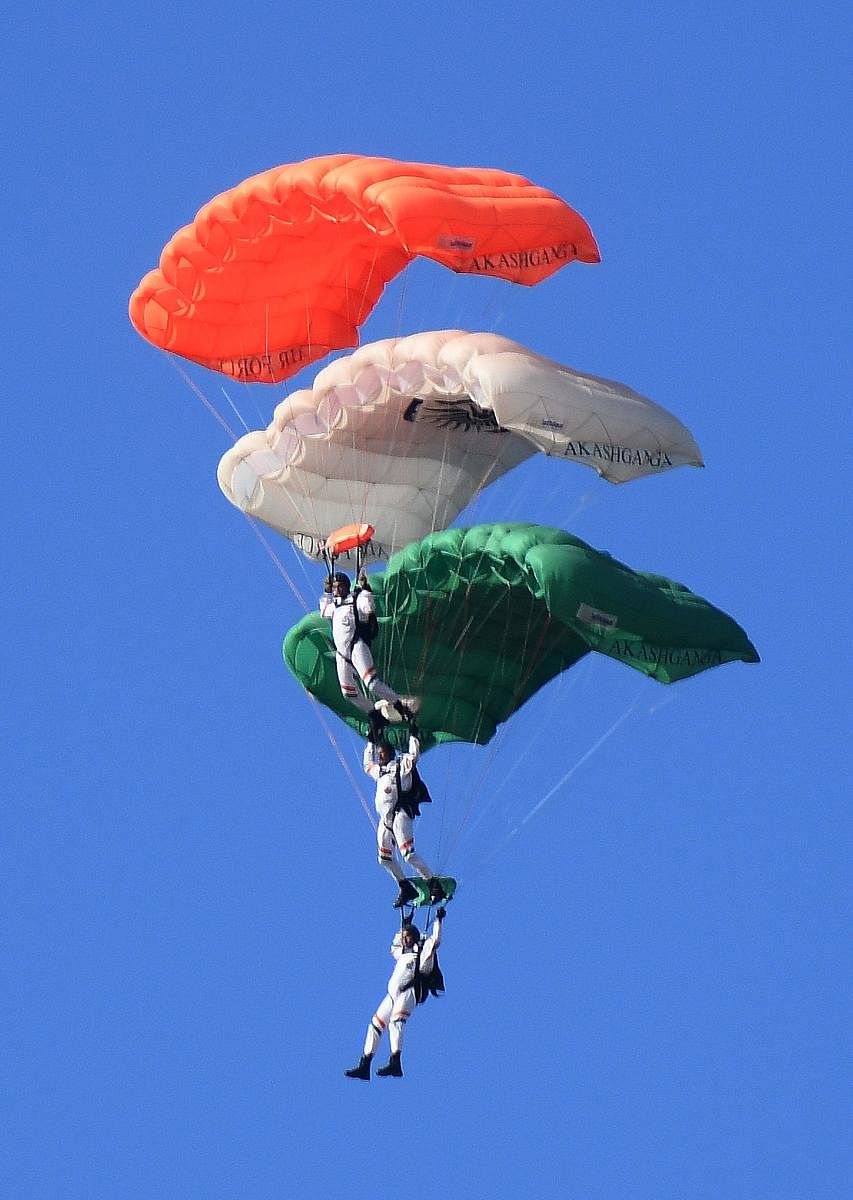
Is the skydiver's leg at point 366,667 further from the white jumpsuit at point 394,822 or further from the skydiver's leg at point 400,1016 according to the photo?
the skydiver's leg at point 400,1016

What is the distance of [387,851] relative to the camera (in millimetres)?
32406

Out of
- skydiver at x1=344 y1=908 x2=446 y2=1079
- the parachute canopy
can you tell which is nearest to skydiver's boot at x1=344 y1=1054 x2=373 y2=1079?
skydiver at x1=344 y1=908 x2=446 y2=1079

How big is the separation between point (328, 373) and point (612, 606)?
A: 4.06 meters

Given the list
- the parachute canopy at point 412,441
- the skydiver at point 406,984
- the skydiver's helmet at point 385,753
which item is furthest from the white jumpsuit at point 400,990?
the parachute canopy at point 412,441

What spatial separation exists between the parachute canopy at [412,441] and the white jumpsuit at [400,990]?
4059 millimetres

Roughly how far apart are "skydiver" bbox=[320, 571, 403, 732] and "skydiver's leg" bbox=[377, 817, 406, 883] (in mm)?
1129

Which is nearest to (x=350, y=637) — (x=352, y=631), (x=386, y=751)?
(x=352, y=631)

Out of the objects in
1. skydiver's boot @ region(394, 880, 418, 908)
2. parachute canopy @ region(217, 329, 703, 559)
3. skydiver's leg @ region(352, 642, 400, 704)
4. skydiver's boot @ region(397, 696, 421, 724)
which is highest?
parachute canopy @ region(217, 329, 703, 559)

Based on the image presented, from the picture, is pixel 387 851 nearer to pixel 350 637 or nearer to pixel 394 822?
pixel 394 822

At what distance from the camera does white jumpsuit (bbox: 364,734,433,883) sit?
32281mm

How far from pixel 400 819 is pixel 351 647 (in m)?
1.49

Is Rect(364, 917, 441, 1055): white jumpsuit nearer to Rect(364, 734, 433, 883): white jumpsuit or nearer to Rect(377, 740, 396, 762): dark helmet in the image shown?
Rect(364, 734, 433, 883): white jumpsuit

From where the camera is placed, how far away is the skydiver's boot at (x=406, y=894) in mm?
32344

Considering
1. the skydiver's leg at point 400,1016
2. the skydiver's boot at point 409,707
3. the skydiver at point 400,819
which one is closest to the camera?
the skydiver's leg at point 400,1016
